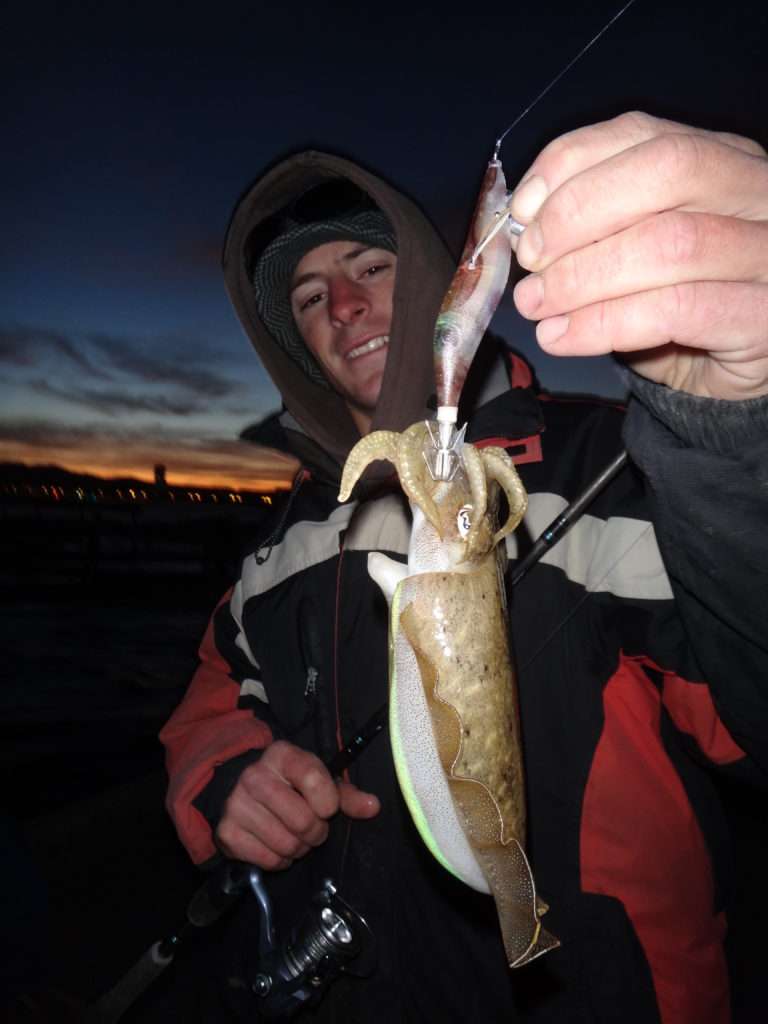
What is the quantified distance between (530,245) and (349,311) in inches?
99.8

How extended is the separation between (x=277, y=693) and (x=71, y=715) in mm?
7552

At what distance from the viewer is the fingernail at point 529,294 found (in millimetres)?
1281

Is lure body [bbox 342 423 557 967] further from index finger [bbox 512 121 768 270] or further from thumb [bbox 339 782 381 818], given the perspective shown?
thumb [bbox 339 782 381 818]

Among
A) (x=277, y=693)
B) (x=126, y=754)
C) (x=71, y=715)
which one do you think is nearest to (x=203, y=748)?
(x=277, y=693)

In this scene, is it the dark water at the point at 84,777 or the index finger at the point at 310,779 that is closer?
the index finger at the point at 310,779

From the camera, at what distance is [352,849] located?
280 cm

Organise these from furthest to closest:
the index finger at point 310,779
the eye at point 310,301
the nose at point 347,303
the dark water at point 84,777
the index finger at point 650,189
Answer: the dark water at point 84,777 < the eye at point 310,301 < the nose at point 347,303 < the index finger at point 310,779 < the index finger at point 650,189

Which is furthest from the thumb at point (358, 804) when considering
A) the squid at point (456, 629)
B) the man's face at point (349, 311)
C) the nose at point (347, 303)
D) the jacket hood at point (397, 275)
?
the nose at point (347, 303)

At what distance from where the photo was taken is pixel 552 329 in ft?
4.29

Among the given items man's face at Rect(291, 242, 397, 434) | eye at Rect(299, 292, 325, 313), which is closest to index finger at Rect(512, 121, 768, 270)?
man's face at Rect(291, 242, 397, 434)

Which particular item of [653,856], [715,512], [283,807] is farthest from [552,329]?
[283,807]

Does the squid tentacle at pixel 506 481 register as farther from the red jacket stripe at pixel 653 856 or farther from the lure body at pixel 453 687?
the red jacket stripe at pixel 653 856

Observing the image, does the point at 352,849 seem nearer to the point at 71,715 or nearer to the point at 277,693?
the point at 277,693

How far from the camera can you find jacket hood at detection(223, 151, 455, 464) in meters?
2.82
